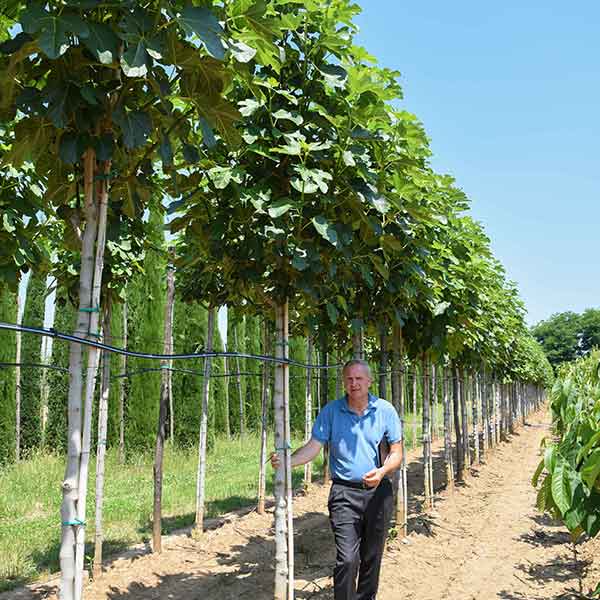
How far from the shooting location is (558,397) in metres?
6.16

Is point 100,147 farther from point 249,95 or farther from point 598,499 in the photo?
point 598,499

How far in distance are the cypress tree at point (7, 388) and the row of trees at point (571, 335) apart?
87.3 meters

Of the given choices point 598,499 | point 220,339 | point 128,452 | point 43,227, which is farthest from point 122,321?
point 598,499

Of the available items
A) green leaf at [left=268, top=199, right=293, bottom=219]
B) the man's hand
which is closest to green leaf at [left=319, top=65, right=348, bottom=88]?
green leaf at [left=268, top=199, right=293, bottom=219]

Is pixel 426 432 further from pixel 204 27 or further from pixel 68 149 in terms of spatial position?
pixel 204 27

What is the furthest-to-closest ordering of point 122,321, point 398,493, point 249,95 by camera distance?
1. point 122,321
2. point 398,493
3. point 249,95

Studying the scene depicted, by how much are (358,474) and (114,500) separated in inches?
264

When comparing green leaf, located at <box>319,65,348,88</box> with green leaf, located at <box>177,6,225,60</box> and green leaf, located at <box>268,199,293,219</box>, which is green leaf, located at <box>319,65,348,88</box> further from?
green leaf, located at <box>177,6,225,60</box>

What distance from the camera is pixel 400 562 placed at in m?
6.69

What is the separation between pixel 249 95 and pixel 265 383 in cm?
610

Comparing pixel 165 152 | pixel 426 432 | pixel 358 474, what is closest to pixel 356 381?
pixel 358 474

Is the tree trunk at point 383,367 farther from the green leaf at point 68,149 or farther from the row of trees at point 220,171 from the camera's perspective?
the green leaf at point 68,149

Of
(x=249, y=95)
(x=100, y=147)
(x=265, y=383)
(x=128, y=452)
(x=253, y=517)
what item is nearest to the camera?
(x=100, y=147)

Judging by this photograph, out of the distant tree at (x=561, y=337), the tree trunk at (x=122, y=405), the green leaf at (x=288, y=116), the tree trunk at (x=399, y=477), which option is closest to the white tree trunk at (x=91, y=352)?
the green leaf at (x=288, y=116)
